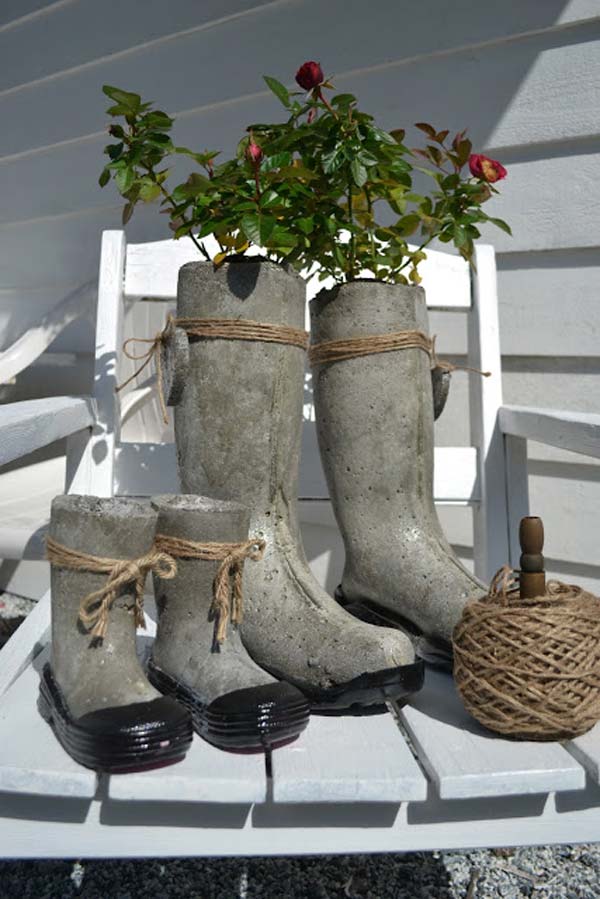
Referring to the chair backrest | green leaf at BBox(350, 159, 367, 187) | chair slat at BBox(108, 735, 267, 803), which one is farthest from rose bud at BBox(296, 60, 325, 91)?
chair slat at BBox(108, 735, 267, 803)

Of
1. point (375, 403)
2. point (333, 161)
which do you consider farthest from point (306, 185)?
point (375, 403)

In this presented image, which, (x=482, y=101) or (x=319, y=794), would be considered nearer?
(x=319, y=794)

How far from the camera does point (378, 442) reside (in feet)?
3.29

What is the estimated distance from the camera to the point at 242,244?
0.95 m

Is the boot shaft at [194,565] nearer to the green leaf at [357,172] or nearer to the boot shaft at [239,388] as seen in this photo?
the boot shaft at [239,388]

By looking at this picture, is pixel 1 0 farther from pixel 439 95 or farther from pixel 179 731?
pixel 179 731

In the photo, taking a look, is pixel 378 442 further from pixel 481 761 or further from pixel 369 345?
pixel 481 761

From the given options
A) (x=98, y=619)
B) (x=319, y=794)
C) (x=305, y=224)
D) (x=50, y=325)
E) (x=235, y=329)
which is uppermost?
(x=50, y=325)

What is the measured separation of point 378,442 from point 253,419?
0.19 m

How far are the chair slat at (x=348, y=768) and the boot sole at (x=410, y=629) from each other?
18 cm

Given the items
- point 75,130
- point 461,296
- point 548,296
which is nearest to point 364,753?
point 461,296

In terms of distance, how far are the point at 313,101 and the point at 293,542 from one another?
0.52 meters

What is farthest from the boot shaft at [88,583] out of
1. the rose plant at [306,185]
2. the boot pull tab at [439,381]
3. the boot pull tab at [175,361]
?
the boot pull tab at [439,381]

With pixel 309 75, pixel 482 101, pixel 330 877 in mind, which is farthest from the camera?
pixel 482 101
